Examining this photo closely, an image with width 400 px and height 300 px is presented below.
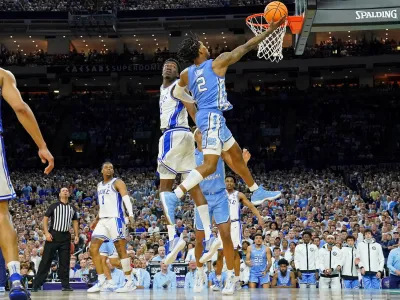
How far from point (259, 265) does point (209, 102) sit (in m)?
8.09

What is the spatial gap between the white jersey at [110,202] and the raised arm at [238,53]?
461 centimetres

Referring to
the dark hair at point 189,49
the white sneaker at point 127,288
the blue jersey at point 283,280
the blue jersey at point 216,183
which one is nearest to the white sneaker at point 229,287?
the blue jersey at point 216,183

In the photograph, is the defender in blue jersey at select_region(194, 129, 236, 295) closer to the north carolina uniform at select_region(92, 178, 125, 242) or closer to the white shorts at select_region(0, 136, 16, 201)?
the north carolina uniform at select_region(92, 178, 125, 242)

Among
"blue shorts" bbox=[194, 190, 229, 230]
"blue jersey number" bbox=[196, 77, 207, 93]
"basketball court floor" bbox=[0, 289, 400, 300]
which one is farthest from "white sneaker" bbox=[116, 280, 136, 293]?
"blue jersey number" bbox=[196, 77, 207, 93]

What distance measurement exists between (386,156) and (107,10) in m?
19.7

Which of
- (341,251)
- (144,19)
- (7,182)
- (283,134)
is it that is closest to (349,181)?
(283,134)

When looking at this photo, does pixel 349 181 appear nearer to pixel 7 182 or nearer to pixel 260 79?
pixel 260 79

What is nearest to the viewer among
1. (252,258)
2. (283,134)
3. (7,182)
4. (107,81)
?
(7,182)

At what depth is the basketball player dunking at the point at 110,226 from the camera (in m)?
11.5

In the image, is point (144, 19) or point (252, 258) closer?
point (252, 258)

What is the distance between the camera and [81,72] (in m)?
44.8

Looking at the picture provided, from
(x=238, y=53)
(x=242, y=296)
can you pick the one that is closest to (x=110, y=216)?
(x=242, y=296)

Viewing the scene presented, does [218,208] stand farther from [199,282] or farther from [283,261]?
[283,261]

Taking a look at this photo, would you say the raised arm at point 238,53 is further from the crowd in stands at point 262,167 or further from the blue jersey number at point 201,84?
the crowd in stands at point 262,167
